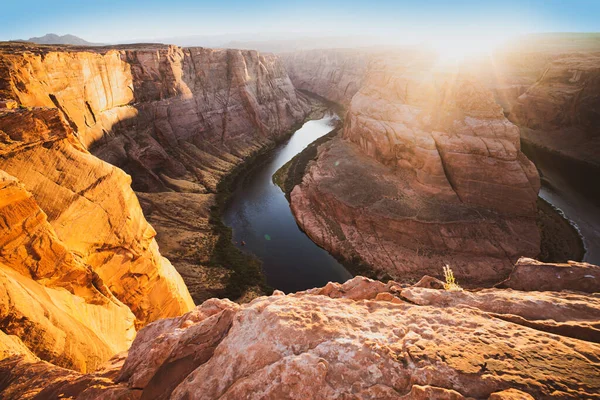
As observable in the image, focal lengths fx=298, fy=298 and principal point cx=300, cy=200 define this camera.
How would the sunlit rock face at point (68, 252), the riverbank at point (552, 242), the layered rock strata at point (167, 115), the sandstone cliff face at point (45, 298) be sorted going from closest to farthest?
the sandstone cliff face at point (45, 298) < the sunlit rock face at point (68, 252) < the layered rock strata at point (167, 115) < the riverbank at point (552, 242)

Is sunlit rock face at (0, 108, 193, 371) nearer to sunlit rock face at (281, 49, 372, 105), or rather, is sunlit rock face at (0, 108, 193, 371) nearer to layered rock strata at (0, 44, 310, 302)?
layered rock strata at (0, 44, 310, 302)

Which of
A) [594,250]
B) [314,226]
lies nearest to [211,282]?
[314,226]

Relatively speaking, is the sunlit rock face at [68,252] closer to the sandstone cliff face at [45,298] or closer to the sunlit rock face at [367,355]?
the sandstone cliff face at [45,298]

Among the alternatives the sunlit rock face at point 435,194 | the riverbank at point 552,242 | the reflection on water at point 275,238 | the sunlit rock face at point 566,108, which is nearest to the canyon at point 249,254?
the sunlit rock face at point 435,194

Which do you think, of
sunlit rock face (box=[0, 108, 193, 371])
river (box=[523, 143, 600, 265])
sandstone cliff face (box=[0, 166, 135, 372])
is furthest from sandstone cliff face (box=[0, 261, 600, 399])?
river (box=[523, 143, 600, 265])

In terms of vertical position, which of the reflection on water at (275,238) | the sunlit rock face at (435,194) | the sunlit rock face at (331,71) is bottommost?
the reflection on water at (275,238)

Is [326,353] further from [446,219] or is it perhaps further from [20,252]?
[446,219]

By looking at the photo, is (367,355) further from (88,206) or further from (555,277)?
(88,206)
